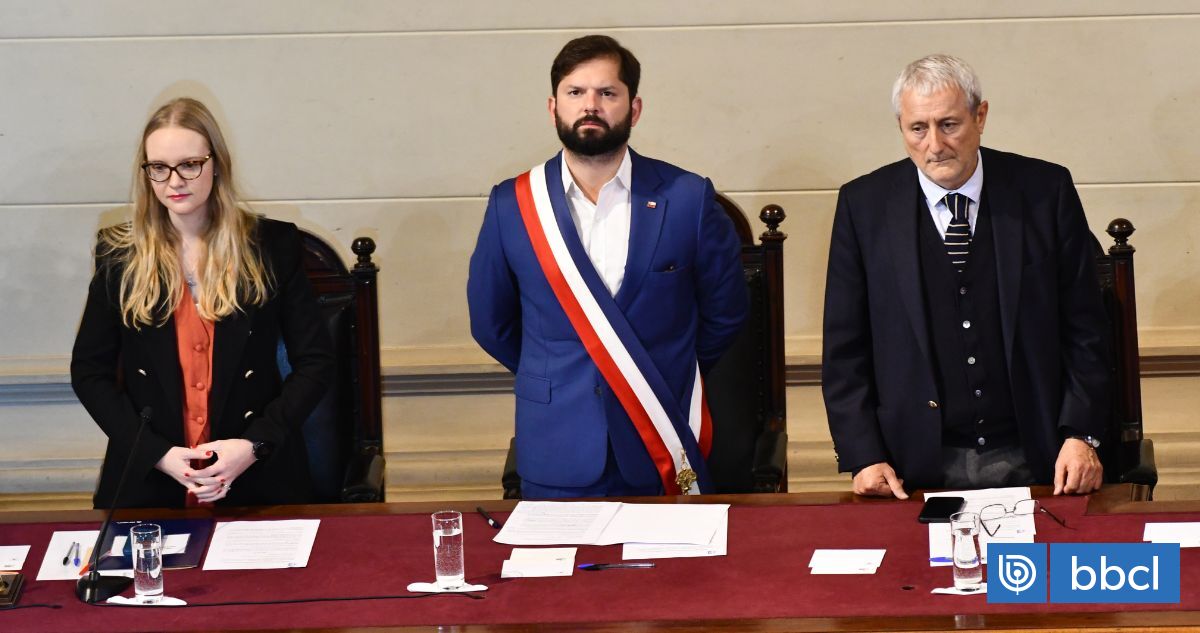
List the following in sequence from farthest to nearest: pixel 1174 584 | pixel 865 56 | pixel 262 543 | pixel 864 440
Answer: pixel 865 56
pixel 864 440
pixel 262 543
pixel 1174 584

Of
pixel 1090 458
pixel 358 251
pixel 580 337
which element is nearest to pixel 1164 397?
pixel 1090 458

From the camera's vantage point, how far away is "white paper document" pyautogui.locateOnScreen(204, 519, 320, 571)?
2.36 metres

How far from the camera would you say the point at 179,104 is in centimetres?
278

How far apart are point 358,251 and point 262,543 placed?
3.17 ft

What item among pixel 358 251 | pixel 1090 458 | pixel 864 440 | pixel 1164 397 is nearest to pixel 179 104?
pixel 358 251

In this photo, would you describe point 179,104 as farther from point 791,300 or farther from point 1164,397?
point 1164,397

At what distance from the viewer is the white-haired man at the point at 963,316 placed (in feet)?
8.66

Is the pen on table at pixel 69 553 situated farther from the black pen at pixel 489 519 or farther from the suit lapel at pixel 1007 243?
the suit lapel at pixel 1007 243

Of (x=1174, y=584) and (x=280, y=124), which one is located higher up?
(x=280, y=124)

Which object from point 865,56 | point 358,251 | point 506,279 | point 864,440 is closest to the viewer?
point 864,440

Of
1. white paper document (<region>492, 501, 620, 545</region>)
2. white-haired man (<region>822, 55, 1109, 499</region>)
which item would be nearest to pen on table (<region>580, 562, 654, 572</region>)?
white paper document (<region>492, 501, 620, 545</region>)

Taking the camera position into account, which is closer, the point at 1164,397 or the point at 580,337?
the point at 580,337

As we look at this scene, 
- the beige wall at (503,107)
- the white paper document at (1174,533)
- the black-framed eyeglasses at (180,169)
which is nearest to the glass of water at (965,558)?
the white paper document at (1174,533)

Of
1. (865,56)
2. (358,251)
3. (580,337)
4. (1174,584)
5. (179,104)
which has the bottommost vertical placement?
(1174,584)
